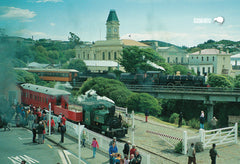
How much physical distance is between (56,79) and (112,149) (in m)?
36.6

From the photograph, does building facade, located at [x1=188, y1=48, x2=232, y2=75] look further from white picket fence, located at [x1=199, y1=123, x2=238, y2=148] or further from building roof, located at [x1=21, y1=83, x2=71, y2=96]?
white picket fence, located at [x1=199, y1=123, x2=238, y2=148]

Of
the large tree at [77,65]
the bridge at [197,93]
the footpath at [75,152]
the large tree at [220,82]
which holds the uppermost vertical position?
the large tree at [77,65]

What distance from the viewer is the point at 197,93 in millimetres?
36719

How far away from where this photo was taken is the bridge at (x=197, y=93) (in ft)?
117

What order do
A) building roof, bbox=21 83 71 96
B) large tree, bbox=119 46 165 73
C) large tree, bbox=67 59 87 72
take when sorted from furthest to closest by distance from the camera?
large tree, bbox=67 59 87 72
large tree, bbox=119 46 165 73
building roof, bbox=21 83 71 96

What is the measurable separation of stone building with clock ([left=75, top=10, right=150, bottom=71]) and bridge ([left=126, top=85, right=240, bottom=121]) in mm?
48758

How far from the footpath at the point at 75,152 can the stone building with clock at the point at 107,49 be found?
70.3 metres

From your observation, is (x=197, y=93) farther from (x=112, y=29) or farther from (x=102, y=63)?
(x=112, y=29)

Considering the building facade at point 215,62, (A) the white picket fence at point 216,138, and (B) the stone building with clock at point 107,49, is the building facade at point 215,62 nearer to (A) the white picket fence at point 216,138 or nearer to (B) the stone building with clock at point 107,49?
(B) the stone building with clock at point 107,49

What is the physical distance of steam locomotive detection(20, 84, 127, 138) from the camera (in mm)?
17484

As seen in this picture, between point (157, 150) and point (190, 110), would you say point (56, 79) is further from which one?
point (157, 150)

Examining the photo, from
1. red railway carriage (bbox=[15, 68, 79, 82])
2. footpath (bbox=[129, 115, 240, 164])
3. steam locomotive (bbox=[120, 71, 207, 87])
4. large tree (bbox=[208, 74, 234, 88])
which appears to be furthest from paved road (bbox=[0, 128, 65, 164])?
large tree (bbox=[208, 74, 234, 88])

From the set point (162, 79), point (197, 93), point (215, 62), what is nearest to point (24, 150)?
point (197, 93)

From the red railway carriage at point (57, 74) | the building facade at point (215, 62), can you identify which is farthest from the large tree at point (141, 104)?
the building facade at point (215, 62)
